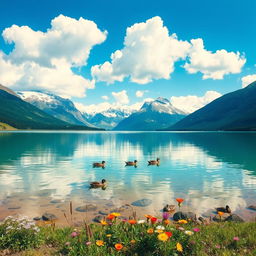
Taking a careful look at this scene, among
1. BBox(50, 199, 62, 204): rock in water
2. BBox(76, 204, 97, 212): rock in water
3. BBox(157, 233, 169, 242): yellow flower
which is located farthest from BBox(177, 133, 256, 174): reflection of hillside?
BBox(157, 233, 169, 242): yellow flower

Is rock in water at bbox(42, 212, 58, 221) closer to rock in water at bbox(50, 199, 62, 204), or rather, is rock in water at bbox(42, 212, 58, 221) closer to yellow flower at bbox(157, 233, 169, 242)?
rock in water at bbox(50, 199, 62, 204)

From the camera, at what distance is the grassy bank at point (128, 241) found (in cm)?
943

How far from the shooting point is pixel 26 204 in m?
23.3

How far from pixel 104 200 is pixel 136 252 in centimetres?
1610

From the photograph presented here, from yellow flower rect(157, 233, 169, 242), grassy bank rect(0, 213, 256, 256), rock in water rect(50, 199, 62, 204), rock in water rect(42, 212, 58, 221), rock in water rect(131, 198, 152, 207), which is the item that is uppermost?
yellow flower rect(157, 233, 169, 242)

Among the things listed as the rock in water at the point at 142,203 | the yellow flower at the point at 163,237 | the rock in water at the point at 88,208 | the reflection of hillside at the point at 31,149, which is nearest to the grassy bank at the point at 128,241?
the yellow flower at the point at 163,237

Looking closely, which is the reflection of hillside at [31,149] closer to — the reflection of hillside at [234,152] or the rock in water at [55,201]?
the rock in water at [55,201]

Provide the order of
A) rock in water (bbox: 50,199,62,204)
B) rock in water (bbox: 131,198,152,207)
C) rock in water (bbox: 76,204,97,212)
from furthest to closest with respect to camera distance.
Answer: rock in water (bbox: 50,199,62,204), rock in water (bbox: 131,198,152,207), rock in water (bbox: 76,204,97,212)

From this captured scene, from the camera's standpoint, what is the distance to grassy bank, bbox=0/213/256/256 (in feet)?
30.9

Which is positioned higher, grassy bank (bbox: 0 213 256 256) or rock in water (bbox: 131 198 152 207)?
grassy bank (bbox: 0 213 256 256)

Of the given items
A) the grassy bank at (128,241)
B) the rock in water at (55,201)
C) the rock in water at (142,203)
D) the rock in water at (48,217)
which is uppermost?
the grassy bank at (128,241)

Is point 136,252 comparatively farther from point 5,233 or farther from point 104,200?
point 104,200

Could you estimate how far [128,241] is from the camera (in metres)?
10.0

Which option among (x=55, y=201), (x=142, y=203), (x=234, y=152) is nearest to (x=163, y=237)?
(x=142, y=203)
